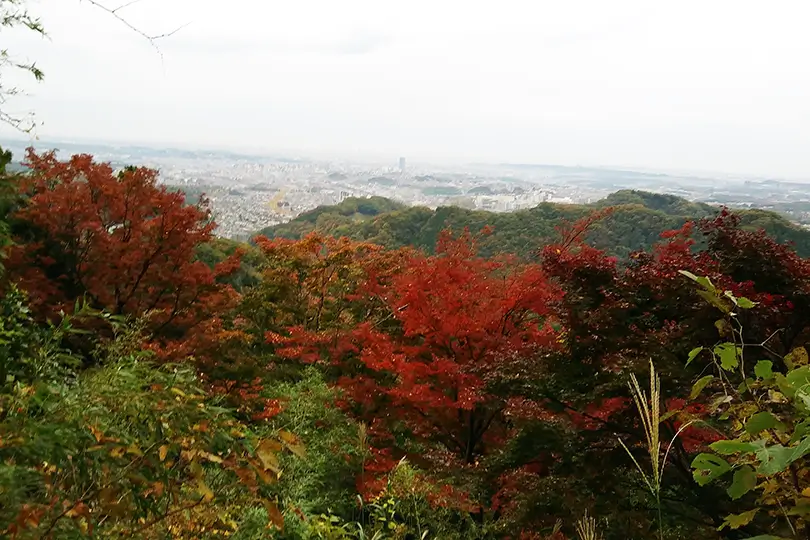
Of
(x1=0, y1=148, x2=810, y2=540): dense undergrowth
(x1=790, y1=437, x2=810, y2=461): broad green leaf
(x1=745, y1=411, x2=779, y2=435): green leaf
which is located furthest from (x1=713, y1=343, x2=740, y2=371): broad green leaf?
(x1=790, y1=437, x2=810, y2=461): broad green leaf

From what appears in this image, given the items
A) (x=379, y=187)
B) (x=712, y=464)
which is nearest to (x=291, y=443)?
(x=712, y=464)

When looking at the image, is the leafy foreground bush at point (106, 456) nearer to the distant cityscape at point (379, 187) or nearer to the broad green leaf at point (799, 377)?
the broad green leaf at point (799, 377)

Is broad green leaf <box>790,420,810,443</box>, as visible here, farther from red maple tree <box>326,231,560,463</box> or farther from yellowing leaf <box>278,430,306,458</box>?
red maple tree <box>326,231,560,463</box>

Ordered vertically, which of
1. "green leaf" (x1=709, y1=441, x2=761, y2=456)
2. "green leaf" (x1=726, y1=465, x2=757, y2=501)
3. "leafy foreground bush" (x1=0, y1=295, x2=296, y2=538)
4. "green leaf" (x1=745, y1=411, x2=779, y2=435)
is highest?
"green leaf" (x1=745, y1=411, x2=779, y2=435)

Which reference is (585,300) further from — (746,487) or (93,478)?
(93,478)

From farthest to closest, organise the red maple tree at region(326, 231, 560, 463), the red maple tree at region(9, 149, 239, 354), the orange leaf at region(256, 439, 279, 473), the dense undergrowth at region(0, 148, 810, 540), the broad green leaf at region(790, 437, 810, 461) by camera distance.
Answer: the red maple tree at region(9, 149, 239, 354)
the red maple tree at region(326, 231, 560, 463)
the dense undergrowth at region(0, 148, 810, 540)
the orange leaf at region(256, 439, 279, 473)
the broad green leaf at region(790, 437, 810, 461)

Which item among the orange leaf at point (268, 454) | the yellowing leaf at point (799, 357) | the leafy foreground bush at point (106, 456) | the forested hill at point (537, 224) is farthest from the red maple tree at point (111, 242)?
the forested hill at point (537, 224)
